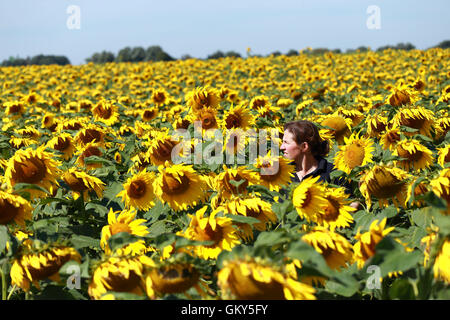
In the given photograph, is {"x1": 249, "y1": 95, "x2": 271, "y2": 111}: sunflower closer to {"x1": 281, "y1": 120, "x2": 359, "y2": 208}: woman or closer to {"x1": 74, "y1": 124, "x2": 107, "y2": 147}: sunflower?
{"x1": 281, "y1": 120, "x2": 359, "y2": 208}: woman

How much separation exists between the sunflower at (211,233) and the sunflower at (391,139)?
2243mm

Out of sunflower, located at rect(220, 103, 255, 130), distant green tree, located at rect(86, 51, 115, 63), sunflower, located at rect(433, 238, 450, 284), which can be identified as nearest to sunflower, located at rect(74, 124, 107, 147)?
sunflower, located at rect(220, 103, 255, 130)

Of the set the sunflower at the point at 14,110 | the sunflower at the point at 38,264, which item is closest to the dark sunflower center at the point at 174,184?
the sunflower at the point at 38,264

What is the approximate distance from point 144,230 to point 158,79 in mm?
15796

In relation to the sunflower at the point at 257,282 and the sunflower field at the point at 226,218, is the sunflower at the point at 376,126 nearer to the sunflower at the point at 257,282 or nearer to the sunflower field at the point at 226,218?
the sunflower field at the point at 226,218

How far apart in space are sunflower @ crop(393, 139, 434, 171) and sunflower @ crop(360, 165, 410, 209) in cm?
86

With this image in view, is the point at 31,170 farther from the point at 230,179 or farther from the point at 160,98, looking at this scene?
the point at 160,98

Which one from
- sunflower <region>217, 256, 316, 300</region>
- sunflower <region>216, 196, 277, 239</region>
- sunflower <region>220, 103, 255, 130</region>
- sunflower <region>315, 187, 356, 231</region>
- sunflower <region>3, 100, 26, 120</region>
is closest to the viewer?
sunflower <region>217, 256, 316, 300</region>

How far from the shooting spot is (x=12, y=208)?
2473 mm

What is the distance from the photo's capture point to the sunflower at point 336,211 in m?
2.73

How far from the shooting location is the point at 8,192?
2.48 metres

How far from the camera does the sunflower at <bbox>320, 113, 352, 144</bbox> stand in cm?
511

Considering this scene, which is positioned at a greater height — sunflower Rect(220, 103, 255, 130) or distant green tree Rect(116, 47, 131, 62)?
distant green tree Rect(116, 47, 131, 62)
